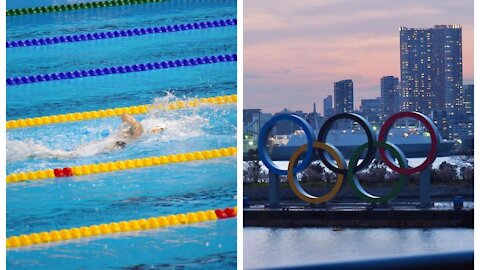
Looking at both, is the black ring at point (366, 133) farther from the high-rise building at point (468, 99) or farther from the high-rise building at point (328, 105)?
the high-rise building at point (468, 99)

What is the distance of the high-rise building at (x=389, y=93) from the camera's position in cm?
1398

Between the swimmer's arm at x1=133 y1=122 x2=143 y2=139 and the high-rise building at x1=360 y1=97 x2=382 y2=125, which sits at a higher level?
the high-rise building at x1=360 y1=97 x2=382 y2=125

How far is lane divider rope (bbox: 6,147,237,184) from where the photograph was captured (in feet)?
11.2

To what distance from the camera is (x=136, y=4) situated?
13.3 feet

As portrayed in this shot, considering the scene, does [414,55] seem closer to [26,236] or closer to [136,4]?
[136,4]

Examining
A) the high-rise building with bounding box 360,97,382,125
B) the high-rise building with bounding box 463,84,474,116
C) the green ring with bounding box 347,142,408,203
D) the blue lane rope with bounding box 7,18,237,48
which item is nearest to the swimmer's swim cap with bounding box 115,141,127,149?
the blue lane rope with bounding box 7,18,237,48

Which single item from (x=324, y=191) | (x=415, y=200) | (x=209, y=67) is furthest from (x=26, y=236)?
(x=415, y=200)

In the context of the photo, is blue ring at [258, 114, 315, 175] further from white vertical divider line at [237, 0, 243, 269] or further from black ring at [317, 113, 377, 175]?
white vertical divider line at [237, 0, 243, 269]

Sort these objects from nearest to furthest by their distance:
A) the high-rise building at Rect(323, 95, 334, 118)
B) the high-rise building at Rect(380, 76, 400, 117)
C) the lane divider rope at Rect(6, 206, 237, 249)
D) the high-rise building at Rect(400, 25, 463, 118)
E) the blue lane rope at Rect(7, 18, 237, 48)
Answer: the lane divider rope at Rect(6, 206, 237, 249) < the blue lane rope at Rect(7, 18, 237, 48) < the high-rise building at Rect(400, 25, 463, 118) < the high-rise building at Rect(380, 76, 400, 117) < the high-rise building at Rect(323, 95, 334, 118)

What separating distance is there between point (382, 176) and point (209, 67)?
575 inches

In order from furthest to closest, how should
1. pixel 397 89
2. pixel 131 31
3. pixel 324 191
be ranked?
pixel 324 191 < pixel 397 89 < pixel 131 31

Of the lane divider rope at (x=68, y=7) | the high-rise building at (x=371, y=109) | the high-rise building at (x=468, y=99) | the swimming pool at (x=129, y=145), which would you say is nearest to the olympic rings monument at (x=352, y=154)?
the high-rise building at (x=371, y=109)

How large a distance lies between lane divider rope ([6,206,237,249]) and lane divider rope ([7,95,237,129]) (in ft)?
1.87

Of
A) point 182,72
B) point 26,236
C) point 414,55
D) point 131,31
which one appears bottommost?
point 26,236
